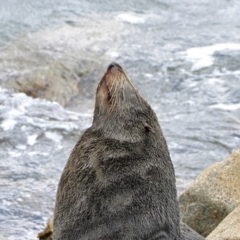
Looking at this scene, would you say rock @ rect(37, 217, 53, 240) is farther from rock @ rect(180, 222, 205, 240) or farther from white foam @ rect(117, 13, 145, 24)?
white foam @ rect(117, 13, 145, 24)

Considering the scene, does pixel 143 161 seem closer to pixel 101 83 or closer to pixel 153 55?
pixel 101 83

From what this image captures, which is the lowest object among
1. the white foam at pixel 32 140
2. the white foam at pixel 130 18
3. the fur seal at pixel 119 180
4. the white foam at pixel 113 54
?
the white foam at pixel 32 140

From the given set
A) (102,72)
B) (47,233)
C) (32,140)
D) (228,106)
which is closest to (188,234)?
(47,233)

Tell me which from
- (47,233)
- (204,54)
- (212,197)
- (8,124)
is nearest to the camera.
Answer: (212,197)

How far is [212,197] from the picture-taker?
5910mm

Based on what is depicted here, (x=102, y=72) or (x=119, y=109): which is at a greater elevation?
(x=119, y=109)

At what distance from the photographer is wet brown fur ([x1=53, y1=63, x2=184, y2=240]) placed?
428 centimetres

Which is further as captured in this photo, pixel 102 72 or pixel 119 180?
pixel 102 72

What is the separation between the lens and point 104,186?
4.30 meters

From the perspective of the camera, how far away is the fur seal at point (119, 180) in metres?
4.28

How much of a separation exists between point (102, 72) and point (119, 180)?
22.9 ft

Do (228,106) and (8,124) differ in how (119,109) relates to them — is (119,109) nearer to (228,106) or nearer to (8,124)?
(8,124)

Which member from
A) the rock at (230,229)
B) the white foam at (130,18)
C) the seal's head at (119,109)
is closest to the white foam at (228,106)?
the white foam at (130,18)

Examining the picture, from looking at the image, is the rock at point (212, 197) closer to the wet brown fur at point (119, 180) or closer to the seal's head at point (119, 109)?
the wet brown fur at point (119, 180)
